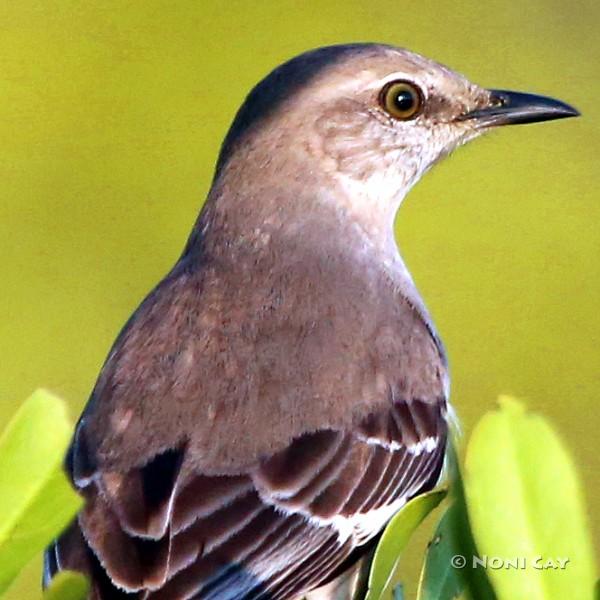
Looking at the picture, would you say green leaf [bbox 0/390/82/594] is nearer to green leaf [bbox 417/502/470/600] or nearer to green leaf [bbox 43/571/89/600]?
green leaf [bbox 43/571/89/600]

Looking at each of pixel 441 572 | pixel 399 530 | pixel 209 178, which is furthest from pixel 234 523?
pixel 209 178

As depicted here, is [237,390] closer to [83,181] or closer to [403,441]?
[403,441]

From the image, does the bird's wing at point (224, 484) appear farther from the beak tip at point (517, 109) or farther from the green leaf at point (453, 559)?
the beak tip at point (517, 109)

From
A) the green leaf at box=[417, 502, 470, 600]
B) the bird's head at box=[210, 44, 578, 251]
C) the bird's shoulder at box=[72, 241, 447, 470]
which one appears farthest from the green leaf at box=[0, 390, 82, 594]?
the bird's head at box=[210, 44, 578, 251]

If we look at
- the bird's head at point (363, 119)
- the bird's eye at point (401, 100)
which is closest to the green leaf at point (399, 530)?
the bird's head at point (363, 119)

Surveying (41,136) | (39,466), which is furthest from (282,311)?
(41,136)
